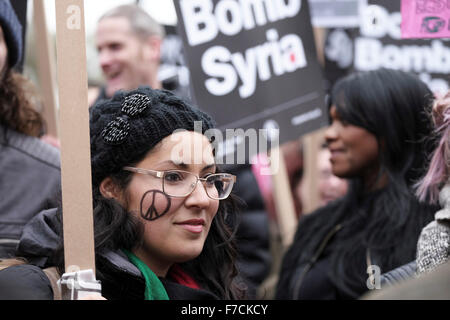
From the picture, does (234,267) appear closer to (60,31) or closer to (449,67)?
(60,31)

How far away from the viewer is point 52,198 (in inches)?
110

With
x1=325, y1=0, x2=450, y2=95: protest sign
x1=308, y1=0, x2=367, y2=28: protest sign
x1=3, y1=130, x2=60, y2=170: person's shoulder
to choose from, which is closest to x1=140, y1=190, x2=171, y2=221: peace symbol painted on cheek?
x1=3, y1=130, x2=60, y2=170: person's shoulder

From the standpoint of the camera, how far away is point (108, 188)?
2.41 meters

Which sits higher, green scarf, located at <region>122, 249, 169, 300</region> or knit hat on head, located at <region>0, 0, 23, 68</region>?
knit hat on head, located at <region>0, 0, 23, 68</region>

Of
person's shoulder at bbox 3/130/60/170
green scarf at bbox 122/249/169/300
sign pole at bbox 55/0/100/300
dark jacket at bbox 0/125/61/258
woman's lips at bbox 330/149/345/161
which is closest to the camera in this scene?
sign pole at bbox 55/0/100/300

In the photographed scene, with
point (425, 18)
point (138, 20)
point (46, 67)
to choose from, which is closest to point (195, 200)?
point (425, 18)

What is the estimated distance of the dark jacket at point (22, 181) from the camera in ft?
8.82

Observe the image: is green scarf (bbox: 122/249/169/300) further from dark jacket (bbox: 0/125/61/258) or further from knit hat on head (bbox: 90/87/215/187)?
dark jacket (bbox: 0/125/61/258)

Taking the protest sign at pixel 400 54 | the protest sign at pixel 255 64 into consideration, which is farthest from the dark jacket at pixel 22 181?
the protest sign at pixel 400 54

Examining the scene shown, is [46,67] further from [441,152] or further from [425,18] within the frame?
[441,152]

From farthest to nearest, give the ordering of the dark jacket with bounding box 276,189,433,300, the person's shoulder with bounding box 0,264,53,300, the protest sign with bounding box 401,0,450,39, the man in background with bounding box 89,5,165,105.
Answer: the man in background with bounding box 89,5,165,105 < the dark jacket with bounding box 276,189,433,300 < the protest sign with bounding box 401,0,450,39 < the person's shoulder with bounding box 0,264,53,300

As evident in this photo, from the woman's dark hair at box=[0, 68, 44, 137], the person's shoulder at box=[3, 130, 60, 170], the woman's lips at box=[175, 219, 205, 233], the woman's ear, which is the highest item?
the woman's dark hair at box=[0, 68, 44, 137]

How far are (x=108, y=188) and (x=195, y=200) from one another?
31cm

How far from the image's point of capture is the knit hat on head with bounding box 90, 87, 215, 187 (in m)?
2.34
